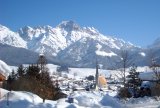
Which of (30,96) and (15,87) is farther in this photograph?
(15,87)

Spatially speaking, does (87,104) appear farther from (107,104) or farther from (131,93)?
(131,93)

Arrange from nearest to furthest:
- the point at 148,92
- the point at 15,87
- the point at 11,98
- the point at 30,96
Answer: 1. the point at 11,98
2. the point at 30,96
3. the point at 15,87
4. the point at 148,92

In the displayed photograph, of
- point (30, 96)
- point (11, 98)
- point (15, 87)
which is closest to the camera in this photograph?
point (11, 98)

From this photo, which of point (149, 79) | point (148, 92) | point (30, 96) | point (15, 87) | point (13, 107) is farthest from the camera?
point (149, 79)

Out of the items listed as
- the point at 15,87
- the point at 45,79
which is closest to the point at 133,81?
the point at 45,79

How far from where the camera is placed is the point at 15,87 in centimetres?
5922

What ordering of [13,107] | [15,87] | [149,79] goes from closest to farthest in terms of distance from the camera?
[13,107] → [15,87] → [149,79]

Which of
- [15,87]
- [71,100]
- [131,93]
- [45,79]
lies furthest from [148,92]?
[71,100]

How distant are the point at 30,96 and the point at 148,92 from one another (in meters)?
34.3

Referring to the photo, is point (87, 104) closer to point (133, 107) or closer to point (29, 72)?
point (133, 107)

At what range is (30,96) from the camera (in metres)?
39.6

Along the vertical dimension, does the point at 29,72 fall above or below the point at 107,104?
above

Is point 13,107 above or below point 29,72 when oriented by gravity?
below

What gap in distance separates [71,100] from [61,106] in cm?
813
